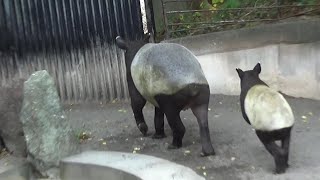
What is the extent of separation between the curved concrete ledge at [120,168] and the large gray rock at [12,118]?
2.51ft

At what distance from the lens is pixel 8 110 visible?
621 centimetres

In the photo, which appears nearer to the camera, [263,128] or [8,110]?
[263,128]

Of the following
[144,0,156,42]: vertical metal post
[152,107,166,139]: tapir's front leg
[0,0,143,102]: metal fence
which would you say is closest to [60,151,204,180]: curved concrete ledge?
[152,107,166,139]: tapir's front leg

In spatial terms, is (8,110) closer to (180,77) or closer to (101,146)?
(101,146)

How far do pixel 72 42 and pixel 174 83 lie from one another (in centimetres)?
351

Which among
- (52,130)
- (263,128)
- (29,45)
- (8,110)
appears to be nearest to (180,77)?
(263,128)

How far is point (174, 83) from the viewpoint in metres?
5.62

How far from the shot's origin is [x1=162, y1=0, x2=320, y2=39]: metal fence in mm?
8375

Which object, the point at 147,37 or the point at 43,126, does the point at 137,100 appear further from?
the point at 147,37

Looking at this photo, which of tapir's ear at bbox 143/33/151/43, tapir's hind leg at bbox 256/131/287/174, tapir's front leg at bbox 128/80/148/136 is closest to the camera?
tapir's hind leg at bbox 256/131/287/174

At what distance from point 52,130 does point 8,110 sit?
710 millimetres

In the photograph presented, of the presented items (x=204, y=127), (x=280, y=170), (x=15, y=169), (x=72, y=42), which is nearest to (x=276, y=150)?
(x=280, y=170)

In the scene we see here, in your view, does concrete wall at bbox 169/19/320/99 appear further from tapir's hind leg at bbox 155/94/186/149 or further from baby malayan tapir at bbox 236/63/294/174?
baby malayan tapir at bbox 236/63/294/174

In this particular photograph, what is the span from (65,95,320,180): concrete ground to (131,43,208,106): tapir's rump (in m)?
0.77
